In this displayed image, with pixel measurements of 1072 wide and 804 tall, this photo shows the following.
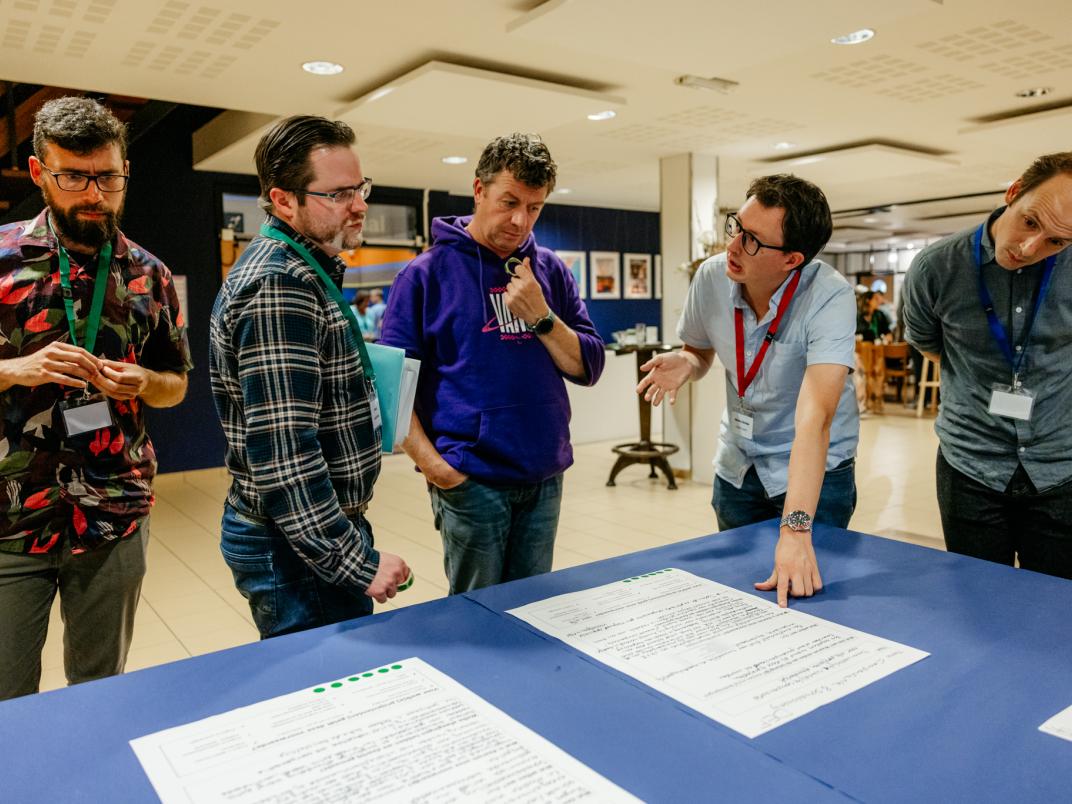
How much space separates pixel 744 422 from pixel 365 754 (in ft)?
4.21

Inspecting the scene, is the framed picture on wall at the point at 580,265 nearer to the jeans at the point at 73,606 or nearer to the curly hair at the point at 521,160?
the curly hair at the point at 521,160

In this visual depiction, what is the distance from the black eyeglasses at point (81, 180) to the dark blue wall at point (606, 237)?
24.4 ft

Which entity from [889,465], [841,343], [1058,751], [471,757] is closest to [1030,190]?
[841,343]

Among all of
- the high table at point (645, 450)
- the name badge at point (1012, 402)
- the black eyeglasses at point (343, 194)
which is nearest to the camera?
the black eyeglasses at point (343, 194)

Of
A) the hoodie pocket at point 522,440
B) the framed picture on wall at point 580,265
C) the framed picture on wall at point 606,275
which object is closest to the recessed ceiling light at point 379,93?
the hoodie pocket at point 522,440

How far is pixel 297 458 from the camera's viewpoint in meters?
1.27

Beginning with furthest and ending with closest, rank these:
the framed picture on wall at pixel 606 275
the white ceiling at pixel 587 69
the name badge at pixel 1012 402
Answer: the framed picture on wall at pixel 606 275
the white ceiling at pixel 587 69
the name badge at pixel 1012 402

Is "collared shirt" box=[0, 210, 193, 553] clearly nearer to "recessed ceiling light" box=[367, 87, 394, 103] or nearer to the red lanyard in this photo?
the red lanyard

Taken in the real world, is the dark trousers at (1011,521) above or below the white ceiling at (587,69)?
below

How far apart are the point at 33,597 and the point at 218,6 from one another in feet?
8.61

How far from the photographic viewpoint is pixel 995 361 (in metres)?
1.92

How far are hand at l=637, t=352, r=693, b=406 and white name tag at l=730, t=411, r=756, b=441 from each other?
0.16 metres

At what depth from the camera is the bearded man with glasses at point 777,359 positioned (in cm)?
168

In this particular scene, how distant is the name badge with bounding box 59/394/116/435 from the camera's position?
5.33ft
